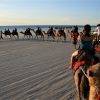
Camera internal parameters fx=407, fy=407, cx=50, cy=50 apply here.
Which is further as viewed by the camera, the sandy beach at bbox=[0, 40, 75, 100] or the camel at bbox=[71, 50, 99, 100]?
the sandy beach at bbox=[0, 40, 75, 100]

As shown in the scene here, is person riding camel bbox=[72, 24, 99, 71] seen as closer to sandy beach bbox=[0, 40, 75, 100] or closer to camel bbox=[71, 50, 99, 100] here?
camel bbox=[71, 50, 99, 100]

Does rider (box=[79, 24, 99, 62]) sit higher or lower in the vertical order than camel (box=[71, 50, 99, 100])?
higher

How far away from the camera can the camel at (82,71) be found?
28.9 feet

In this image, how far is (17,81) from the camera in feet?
44.4

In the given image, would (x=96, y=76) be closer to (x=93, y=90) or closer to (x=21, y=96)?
(x=93, y=90)

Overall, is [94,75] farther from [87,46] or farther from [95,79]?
[87,46]

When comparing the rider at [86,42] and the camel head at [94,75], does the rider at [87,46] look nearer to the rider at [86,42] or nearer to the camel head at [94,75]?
the rider at [86,42]

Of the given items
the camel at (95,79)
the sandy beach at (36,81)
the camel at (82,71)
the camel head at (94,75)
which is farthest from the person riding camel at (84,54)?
the camel head at (94,75)

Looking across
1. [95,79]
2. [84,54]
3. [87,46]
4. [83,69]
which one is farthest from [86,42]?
[95,79]

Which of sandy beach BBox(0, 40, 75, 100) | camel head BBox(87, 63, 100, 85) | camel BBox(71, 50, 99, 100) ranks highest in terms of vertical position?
camel head BBox(87, 63, 100, 85)

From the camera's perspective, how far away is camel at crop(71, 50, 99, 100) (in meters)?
8.81

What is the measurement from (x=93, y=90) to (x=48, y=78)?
25.2 ft

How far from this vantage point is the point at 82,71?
9008 millimetres

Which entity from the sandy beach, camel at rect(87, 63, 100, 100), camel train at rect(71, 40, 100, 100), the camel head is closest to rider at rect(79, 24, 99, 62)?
Result: camel train at rect(71, 40, 100, 100)
